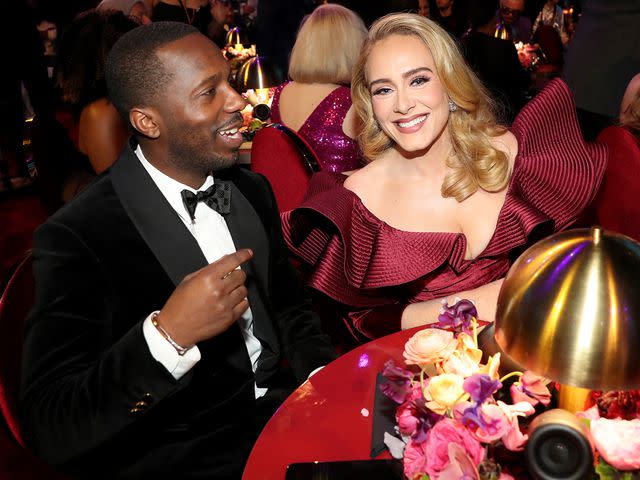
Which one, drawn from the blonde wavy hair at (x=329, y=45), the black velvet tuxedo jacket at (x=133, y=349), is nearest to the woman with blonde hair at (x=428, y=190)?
the black velvet tuxedo jacket at (x=133, y=349)

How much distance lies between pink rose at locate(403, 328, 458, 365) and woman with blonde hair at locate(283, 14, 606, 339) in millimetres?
875

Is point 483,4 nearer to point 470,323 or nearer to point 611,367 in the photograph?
point 470,323

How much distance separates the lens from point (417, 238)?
2.13 m

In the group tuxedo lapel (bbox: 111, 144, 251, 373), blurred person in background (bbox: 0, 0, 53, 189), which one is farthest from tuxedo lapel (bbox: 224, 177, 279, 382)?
blurred person in background (bbox: 0, 0, 53, 189)

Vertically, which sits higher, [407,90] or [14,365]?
[407,90]

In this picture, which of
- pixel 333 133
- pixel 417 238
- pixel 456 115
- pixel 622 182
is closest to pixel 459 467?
pixel 417 238

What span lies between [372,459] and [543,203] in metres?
1.30

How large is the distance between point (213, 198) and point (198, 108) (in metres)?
0.24

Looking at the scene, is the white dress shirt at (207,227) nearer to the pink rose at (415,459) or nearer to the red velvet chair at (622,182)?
the pink rose at (415,459)

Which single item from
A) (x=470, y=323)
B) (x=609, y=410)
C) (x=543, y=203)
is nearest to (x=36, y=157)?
(x=543, y=203)

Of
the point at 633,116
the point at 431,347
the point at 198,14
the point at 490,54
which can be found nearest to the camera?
the point at 431,347

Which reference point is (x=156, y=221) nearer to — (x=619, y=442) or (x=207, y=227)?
(x=207, y=227)

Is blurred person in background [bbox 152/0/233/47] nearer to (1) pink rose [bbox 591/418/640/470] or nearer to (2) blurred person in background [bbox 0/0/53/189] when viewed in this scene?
(2) blurred person in background [bbox 0/0/53/189]

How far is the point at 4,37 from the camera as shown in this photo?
554 cm
